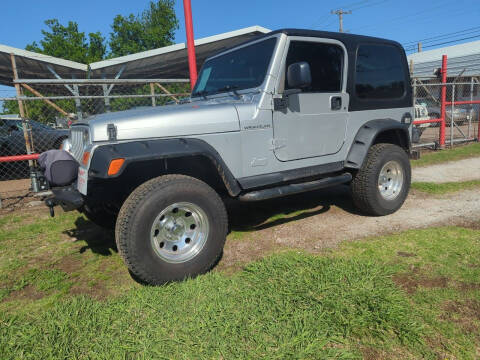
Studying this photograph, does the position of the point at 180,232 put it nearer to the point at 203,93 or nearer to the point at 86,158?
the point at 86,158

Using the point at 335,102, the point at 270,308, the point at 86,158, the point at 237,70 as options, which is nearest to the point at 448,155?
the point at 335,102

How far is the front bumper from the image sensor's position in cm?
261

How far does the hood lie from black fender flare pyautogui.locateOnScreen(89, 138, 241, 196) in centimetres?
8

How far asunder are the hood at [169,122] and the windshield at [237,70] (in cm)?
54

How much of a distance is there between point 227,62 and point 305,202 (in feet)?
7.78

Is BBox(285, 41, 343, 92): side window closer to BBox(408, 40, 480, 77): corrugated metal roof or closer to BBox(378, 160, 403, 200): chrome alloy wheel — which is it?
BBox(378, 160, 403, 200): chrome alloy wheel

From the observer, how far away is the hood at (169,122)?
2584mm

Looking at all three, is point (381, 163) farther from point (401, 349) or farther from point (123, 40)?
point (123, 40)

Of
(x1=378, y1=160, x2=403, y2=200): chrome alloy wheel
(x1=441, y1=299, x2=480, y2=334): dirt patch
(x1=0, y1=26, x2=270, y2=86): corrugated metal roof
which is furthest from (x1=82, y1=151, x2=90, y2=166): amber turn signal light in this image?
(x1=0, y1=26, x2=270, y2=86): corrugated metal roof

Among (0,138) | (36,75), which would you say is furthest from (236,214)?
(36,75)

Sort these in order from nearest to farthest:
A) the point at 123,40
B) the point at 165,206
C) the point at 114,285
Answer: the point at 165,206 → the point at 114,285 → the point at 123,40

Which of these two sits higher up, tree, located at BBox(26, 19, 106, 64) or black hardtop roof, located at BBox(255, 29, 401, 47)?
tree, located at BBox(26, 19, 106, 64)

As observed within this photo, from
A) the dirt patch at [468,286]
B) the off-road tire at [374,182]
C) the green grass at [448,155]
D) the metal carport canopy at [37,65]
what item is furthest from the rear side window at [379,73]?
the metal carport canopy at [37,65]

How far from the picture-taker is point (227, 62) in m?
3.90
